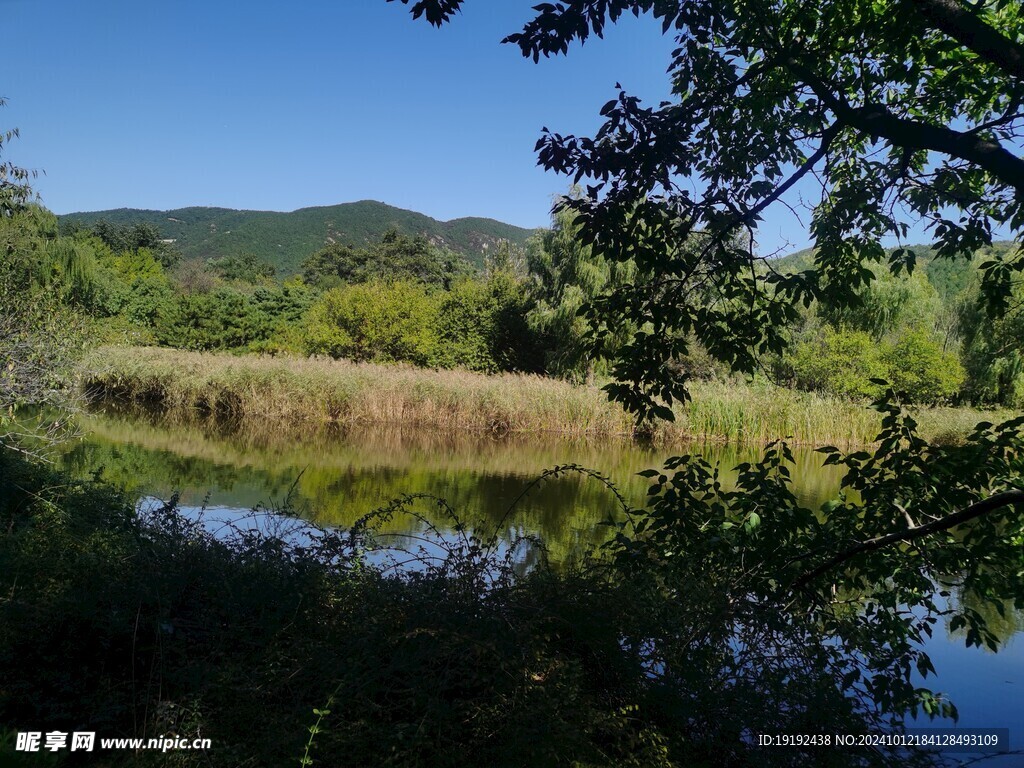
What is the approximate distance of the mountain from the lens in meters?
86.3

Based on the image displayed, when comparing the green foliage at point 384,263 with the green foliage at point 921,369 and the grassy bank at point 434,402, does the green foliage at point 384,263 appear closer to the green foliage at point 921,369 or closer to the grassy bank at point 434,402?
the grassy bank at point 434,402

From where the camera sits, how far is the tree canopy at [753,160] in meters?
3.27

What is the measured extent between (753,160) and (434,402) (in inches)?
593

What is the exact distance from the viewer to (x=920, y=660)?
2.96m

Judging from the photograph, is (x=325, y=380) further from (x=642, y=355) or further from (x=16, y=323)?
(x=642, y=355)

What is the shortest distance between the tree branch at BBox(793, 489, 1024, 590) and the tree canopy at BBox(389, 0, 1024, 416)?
0.98m

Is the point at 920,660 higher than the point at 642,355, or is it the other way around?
the point at 642,355

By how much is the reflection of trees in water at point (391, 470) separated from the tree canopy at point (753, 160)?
333 cm

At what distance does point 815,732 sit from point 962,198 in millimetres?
2545

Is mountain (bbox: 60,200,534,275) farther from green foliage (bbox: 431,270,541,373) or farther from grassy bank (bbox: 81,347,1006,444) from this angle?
grassy bank (bbox: 81,347,1006,444)

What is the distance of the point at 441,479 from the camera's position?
39.2ft

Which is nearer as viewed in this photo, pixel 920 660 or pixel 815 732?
pixel 815 732

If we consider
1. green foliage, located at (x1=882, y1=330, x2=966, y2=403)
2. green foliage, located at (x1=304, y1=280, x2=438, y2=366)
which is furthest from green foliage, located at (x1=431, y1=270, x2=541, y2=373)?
green foliage, located at (x1=882, y1=330, x2=966, y2=403)

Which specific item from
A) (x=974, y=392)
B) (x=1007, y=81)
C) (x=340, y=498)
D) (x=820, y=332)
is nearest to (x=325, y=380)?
(x=340, y=498)
